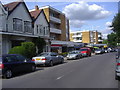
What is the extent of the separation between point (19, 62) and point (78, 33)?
A: 87519 mm

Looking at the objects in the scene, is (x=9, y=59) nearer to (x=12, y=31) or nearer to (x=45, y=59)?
(x=45, y=59)

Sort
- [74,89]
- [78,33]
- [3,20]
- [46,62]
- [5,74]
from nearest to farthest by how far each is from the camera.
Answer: [74,89] < [5,74] < [46,62] < [3,20] < [78,33]

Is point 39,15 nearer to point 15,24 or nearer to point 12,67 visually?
point 15,24

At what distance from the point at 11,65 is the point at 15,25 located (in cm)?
1373

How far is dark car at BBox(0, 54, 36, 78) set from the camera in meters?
9.46

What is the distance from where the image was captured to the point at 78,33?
96625 millimetres

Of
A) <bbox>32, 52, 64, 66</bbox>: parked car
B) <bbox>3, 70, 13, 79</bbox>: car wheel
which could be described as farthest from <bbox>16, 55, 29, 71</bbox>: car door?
<bbox>32, 52, 64, 66</bbox>: parked car

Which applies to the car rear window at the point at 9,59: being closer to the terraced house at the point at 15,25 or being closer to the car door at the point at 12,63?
the car door at the point at 12,63

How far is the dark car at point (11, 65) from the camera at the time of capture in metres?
Result: 9.46

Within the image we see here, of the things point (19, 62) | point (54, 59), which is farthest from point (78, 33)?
point (19, 62)

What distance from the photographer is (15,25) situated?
22516mm

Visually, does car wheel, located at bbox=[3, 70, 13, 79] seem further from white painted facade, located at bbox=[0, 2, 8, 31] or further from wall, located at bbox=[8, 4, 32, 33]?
wall, located at bbox=[8, 4, 32, 33]

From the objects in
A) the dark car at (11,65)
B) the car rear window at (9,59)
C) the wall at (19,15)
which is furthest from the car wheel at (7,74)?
the wall at (19,15)

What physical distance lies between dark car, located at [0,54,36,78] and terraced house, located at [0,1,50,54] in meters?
8.50
